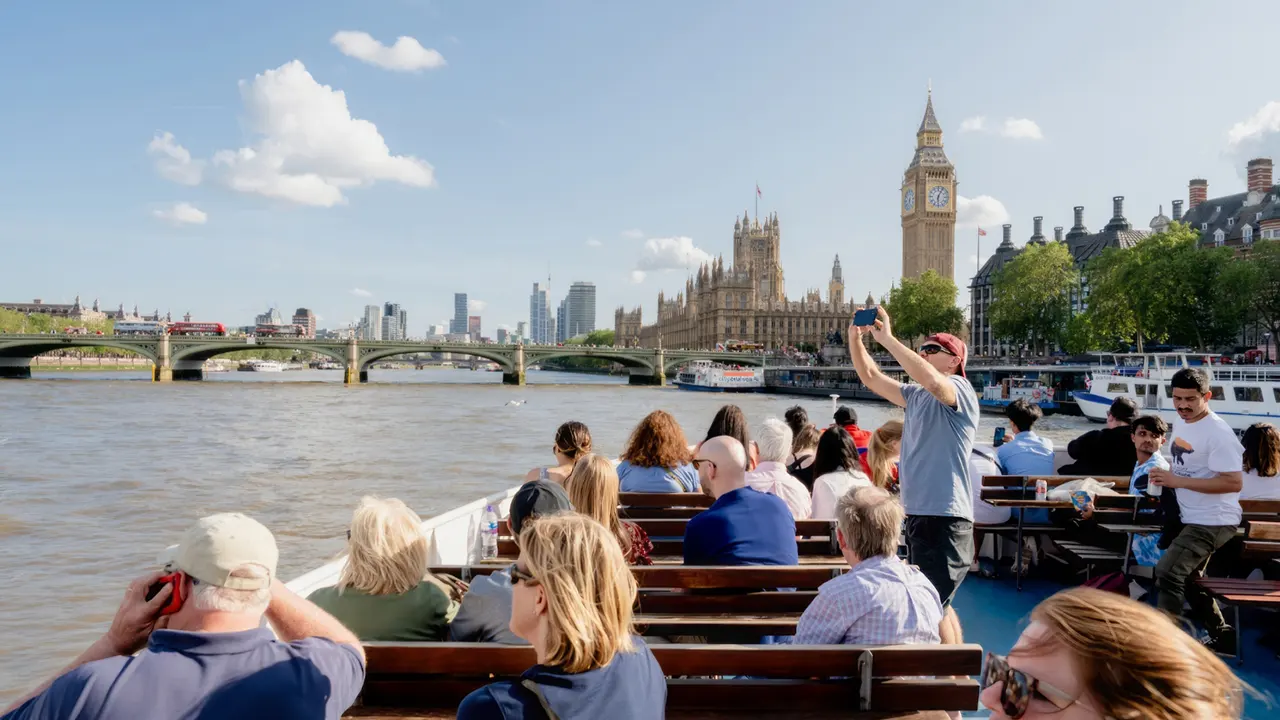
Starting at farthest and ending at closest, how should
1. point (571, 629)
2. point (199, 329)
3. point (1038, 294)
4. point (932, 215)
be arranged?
point (932, 215), point (199, 329), point (1038, 294), point (571, 629)

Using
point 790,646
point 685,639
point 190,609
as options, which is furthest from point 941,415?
point 190,609

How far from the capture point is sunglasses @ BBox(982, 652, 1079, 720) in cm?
148

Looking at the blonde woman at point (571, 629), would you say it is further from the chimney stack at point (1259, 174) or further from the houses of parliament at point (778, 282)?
the houses of parliament at point (778, 282)

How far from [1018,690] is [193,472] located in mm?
21505

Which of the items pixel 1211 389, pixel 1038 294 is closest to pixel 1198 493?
pixel 1211 389

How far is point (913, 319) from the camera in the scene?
76.1 metres

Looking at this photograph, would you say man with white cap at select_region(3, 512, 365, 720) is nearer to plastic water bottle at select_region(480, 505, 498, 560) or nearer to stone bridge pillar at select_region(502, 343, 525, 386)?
plastic water bottle at select_region(480, 505, 498, 560)

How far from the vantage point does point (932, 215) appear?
105 metres

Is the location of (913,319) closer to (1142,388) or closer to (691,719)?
(1142,388)

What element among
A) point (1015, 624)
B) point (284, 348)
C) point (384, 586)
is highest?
point (284, 348)

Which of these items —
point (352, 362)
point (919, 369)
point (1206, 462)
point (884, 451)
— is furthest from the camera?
point (352, 362)

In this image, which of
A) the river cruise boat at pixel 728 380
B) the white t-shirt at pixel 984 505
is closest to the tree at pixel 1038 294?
the river cruise boat at pixel 728 380

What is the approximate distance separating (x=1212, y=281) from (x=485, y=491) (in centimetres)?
4259

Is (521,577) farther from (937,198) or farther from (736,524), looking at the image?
(937,198)
